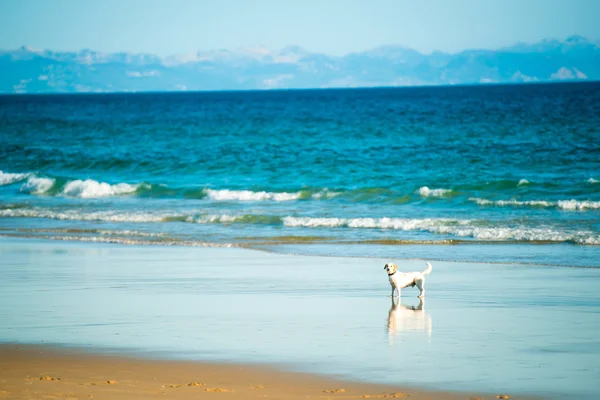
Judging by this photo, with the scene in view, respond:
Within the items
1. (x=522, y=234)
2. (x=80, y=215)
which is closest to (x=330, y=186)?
(x=80, y=215)

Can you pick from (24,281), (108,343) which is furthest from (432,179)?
(108,343)

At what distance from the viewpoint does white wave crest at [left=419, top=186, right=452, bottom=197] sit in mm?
24778

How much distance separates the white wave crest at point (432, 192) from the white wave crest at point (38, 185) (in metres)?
13.9

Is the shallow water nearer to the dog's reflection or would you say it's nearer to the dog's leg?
the dog's reflection

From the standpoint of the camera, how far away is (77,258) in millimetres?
15297

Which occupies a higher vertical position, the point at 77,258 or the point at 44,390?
the point at 77,258

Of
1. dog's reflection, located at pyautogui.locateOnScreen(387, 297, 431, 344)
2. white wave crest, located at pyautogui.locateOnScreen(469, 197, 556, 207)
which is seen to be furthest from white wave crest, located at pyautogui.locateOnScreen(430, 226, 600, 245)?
dog's reflection, located at pyautogui.locateOnScreen(387, 297, 431, 344)

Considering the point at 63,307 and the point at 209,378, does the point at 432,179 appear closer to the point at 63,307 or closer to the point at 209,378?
the point at 63,307

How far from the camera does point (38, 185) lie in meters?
30.8

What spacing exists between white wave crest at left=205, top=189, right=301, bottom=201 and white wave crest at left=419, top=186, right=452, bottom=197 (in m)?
3.94

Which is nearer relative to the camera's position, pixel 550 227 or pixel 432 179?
pixel 550 227

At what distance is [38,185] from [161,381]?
25023mm

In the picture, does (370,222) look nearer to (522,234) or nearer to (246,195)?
(522,234)

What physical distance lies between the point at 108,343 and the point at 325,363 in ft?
7.95
